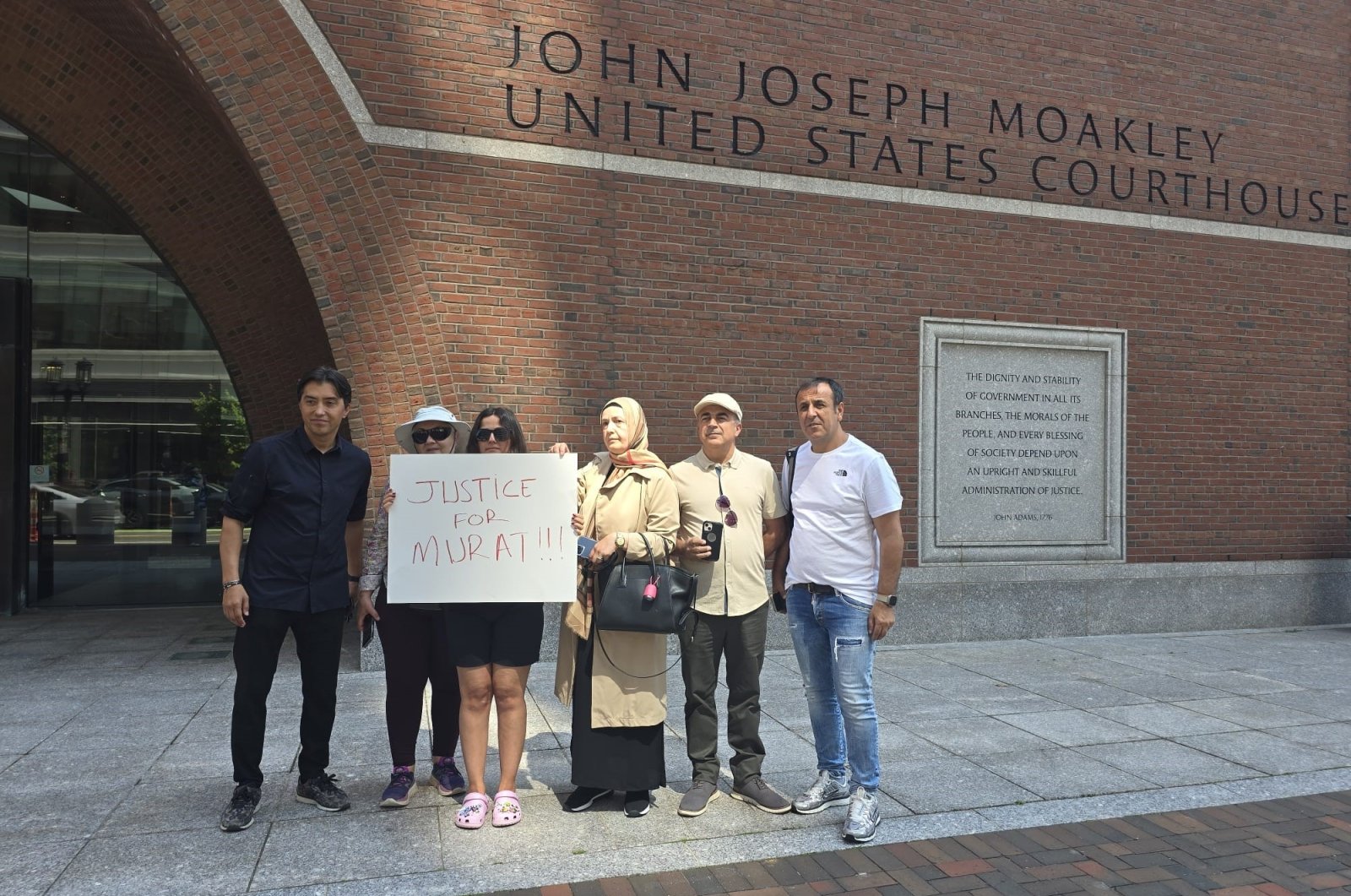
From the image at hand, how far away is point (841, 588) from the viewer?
4.34 metres

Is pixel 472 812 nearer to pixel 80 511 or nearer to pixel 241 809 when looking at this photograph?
pixel 241 809

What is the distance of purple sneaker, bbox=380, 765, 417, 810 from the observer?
14.8 ft

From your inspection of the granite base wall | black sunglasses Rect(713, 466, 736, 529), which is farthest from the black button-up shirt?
the granite base wall

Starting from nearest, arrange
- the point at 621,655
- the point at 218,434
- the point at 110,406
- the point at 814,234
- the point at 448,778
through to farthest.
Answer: the point at 621,655, the point at 448,778, the point at 814,234, the point at 110,406, the point at 218,434

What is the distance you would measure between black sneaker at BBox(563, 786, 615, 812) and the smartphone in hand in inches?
46.4

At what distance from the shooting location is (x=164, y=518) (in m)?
11.5

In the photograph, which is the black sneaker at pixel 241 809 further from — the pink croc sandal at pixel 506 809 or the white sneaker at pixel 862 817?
the white sneaker at pixel 862 817

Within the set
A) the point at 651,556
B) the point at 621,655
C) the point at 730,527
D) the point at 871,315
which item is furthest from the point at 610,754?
the point at 871,315

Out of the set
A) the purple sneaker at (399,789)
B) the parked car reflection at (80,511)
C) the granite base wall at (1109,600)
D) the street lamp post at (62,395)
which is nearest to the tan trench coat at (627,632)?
the purple sneaker at (399,789)

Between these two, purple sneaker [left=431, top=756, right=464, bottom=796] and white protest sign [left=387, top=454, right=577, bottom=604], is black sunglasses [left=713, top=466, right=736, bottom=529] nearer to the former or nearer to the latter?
white protest sign [left=387, top=454, right=577, bottom=604]

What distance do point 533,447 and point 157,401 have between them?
6.02 meters

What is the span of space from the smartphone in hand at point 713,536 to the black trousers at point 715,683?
0.31m

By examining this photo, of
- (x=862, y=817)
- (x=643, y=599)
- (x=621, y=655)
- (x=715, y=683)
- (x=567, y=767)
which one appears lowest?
(x=567, y=767)

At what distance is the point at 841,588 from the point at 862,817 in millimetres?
963
